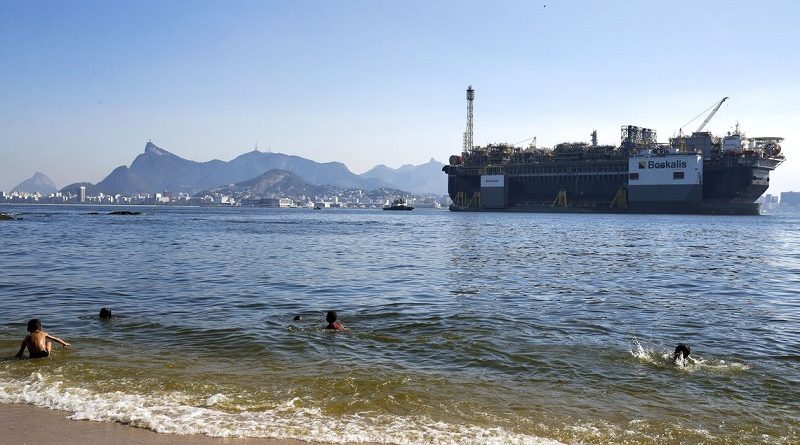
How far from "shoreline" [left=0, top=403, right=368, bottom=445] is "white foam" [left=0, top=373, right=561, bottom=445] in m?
0.16

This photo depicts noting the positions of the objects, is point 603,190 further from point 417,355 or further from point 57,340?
point 57,340

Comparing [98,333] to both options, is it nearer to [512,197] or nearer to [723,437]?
[723,437]

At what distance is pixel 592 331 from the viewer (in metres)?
16.0

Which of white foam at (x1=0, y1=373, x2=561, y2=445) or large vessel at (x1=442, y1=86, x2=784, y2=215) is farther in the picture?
large vessel at (x1=442, y1=86, x2=784, y2=215)

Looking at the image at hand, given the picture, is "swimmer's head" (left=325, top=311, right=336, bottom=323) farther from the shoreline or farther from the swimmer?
the swimmer

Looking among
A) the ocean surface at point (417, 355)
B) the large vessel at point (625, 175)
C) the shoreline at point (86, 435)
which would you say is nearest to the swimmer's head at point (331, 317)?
the ocean surface at point (417, 355)

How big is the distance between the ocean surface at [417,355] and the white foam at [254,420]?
39mm

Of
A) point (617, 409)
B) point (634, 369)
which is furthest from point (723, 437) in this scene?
point (634, 369)

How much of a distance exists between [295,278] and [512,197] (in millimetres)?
146029

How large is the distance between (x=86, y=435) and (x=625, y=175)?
151437 mm

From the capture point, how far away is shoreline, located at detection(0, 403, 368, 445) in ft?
26.4

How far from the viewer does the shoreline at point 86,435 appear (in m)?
8.05

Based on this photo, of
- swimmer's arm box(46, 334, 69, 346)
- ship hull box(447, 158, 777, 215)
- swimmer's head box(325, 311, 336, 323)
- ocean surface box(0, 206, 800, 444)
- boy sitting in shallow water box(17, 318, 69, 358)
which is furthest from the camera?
ship hull box(447, 158, 777, 215)

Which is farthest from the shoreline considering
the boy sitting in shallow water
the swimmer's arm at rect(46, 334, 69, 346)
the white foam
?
the swimmer's arm at rect(46, 334, 69, 346)
